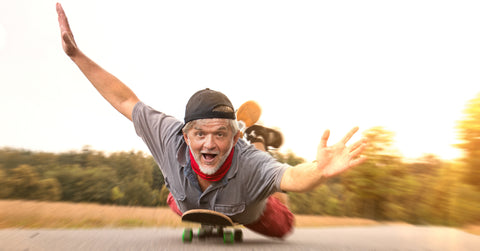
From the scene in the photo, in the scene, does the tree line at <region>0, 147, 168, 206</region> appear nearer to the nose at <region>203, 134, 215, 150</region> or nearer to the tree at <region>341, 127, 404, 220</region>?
the tree at <region>341, 127, 404, 220</region>

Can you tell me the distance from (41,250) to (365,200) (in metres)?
12.7

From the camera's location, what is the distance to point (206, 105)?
3.24 m

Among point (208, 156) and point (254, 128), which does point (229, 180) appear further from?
point (254, 128)

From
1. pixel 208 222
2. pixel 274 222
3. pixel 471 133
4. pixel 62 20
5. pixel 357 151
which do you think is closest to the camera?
pixel 357 151

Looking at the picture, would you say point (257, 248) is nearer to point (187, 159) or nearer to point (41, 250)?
point (187, 159)

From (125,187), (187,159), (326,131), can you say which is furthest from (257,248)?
(125,187)

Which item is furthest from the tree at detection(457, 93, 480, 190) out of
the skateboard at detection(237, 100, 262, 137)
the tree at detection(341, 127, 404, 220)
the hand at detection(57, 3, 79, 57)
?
the hand at detection(57, 3, 79, 57)

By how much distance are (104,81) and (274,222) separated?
7.85 ft

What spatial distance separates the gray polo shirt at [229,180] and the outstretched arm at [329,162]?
34 centimetres

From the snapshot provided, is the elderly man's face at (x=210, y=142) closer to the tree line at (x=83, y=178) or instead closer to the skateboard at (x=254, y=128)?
the skateboard at (x=254, y=128)

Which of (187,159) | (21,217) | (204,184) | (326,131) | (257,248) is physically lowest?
(21,217)

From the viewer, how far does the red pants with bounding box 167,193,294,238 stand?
413 cm

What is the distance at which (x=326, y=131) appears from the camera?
2736mm

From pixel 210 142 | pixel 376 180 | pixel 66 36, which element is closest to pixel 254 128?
pixel 210 142
